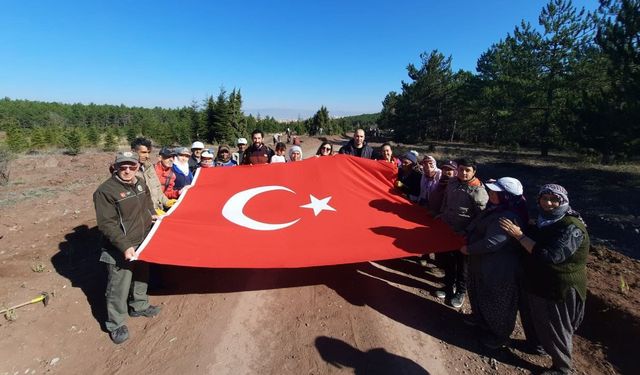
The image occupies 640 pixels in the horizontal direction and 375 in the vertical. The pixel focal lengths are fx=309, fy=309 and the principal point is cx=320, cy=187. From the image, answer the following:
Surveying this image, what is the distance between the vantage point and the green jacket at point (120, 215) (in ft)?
11.0

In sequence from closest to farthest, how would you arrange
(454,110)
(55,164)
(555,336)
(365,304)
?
(555,336) < (365,304) < (55,164) < (454,110)

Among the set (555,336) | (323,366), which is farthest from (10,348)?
(555,336)

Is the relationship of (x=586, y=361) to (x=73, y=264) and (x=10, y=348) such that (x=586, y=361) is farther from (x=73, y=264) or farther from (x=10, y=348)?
(x=73, y=264)

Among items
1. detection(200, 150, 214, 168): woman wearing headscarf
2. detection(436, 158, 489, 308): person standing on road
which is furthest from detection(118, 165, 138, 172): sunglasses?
detection(436, 158, 489, 308): person standing on road

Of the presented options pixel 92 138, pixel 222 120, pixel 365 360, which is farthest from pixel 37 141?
pixel 365 360

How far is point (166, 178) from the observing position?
5066 mm

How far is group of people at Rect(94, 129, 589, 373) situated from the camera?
2832 mm

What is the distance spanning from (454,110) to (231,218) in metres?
40.7

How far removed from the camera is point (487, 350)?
3428 millimetres

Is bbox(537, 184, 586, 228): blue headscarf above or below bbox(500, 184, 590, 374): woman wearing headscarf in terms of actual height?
above

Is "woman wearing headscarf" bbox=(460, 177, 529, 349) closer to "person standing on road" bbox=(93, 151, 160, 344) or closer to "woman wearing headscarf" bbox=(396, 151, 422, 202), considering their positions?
"woman wearing headscarf" bbox=(396, 151, 422, 202)

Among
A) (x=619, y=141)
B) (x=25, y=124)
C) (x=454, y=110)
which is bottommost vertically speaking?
(x=25, y=124)

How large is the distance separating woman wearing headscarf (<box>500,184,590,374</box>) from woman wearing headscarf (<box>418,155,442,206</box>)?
174 centimetres

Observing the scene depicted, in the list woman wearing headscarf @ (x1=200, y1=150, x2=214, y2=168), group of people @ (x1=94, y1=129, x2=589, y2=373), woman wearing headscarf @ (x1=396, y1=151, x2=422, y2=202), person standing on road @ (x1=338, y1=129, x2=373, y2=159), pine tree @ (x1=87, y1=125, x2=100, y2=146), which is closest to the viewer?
group of people @ (x1=94, y1=129, x2=589, y2=373)
